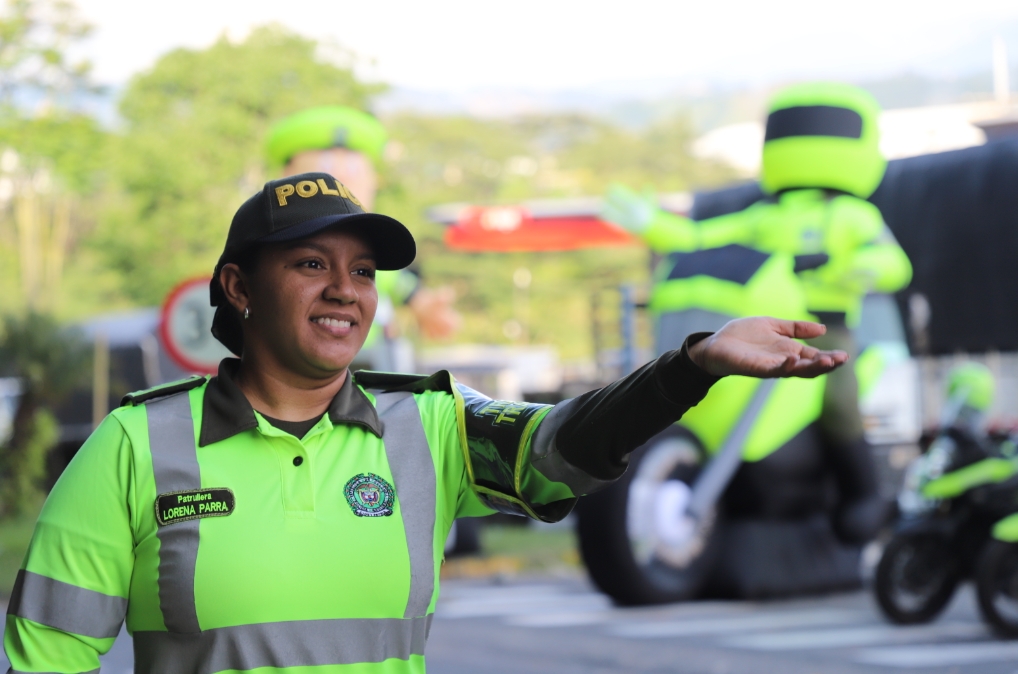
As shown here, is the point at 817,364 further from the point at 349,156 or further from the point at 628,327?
the point at 628,327

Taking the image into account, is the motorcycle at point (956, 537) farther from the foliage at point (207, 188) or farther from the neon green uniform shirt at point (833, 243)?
the foliage at point (207, 188)

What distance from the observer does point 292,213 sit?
2.15 m

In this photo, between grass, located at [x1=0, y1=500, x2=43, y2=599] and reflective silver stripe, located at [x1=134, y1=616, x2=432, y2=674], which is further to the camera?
grass, located at [x1=0, y1=500, x2=43, y2=599]

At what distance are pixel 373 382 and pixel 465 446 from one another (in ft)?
0.76

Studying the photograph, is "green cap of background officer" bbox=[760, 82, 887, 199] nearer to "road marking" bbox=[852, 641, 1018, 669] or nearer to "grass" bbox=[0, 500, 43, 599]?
"road marking" bbox=[852, 641, 1018, 669]

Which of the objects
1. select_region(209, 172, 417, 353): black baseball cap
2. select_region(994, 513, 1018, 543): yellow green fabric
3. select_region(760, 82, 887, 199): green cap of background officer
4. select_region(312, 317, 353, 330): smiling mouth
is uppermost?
select_region(760, 82, 887, 199): green cap of background officer

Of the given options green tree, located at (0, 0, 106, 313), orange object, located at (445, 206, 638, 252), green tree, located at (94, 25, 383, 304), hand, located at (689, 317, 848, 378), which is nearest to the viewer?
hand, located at (689, 317, 848, 378)

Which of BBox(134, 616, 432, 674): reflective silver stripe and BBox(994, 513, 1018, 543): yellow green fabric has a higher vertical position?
BBox(134, 616, 432, 674): reflective silver stripe

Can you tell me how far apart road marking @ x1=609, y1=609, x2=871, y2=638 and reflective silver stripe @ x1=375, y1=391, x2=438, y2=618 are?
623cm

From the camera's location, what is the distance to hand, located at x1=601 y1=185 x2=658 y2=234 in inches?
331

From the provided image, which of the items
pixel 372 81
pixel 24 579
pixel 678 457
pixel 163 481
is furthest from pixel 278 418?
pixel 372 81

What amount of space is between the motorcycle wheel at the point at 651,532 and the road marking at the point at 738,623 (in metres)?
0.56

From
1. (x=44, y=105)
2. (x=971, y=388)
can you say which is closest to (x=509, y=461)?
(x=971, y=388)

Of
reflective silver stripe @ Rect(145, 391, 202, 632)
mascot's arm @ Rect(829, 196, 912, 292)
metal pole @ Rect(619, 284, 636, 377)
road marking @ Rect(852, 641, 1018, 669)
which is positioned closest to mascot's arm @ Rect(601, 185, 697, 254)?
mascot's arm @ Rect(829, 196, 912, 292)
